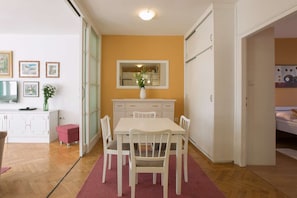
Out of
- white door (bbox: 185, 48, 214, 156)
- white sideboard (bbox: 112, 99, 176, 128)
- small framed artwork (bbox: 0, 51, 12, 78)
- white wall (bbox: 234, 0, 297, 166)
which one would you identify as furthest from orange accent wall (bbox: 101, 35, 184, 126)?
small framed artwork (bbox: 0, 51, 12, 78)

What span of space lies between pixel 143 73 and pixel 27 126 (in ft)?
9.51

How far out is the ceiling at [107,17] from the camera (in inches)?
137

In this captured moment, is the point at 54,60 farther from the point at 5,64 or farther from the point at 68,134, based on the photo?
Answer: the point at 68,134

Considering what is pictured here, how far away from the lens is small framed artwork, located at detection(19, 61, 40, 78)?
5207 millimetres

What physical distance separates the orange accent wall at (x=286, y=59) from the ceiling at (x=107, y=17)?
576 mm

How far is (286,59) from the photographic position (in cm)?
595

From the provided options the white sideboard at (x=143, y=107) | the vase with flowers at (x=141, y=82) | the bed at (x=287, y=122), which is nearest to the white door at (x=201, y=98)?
the white sideboard at (x=143, y=107)

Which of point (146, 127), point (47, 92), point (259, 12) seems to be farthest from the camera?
point (47, 92)

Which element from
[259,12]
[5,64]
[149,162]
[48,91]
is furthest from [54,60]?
[259,12]

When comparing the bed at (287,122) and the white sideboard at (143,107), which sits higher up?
the white sideboard at (143,107)

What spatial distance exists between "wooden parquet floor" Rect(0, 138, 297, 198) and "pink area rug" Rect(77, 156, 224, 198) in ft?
0.30

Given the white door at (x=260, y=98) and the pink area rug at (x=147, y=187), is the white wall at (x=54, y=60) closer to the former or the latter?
the pink area rug at (x=147, y=187)

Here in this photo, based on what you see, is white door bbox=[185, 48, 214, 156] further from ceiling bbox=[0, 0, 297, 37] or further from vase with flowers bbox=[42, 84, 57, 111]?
vase with flowers bbox=[42, 84, 57, 111]

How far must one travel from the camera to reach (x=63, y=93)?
17.4 feet
